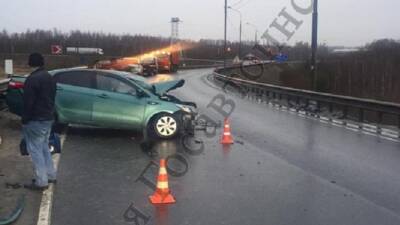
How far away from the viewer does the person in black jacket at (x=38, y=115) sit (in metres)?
7.34

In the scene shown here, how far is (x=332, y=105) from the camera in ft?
66.5

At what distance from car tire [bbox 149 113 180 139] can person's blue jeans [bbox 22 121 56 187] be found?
476 cm

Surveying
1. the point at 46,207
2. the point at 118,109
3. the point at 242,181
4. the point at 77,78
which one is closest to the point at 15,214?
the point at 46,207

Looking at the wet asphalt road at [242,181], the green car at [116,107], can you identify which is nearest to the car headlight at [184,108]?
the green car at [116,107]

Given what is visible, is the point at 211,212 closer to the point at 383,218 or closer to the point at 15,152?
the point at 383,218

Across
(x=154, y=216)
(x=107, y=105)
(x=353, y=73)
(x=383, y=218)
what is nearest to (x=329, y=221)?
(x=383, y=218)

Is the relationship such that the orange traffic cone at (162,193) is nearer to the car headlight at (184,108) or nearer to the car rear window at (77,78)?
the car headlight at (184,108)

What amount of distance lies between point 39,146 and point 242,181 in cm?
287

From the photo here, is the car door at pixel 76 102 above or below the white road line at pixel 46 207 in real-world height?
above

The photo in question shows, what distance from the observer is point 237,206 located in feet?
22.0

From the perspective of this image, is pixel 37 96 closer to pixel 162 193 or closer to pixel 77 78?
pixel 162 193

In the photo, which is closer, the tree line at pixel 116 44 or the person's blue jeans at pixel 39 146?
the person's blue jeans at pixel 39 146

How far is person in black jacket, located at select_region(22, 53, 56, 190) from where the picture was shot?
7.34 metres

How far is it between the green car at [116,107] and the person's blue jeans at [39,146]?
15.3ft
